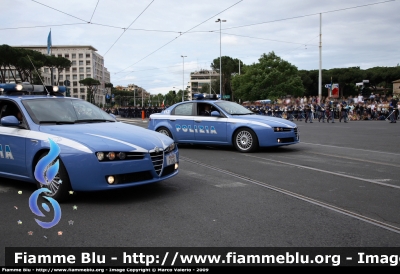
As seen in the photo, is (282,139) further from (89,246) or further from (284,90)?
(284,90)

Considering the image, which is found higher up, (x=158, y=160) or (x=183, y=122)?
(x=183, y=122)

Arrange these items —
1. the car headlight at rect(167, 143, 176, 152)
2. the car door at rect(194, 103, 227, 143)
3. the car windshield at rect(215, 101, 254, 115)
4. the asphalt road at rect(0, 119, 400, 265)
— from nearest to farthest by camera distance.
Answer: the asphalt road at rect(0, 119, 400, 265), the car headlight at rect(167, 143, 176, 152), the car door at rect(194, 103, 227, 143), the car windshield at rect(215, 101, 254, 115)

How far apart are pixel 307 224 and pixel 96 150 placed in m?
2.61

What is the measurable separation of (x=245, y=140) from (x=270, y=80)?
64241mm

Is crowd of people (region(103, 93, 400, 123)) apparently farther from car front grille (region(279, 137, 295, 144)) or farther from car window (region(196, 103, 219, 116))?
car window (region(196, 103, 219, 116))

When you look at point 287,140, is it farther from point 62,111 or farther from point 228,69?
point 228,69

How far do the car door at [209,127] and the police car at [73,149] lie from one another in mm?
4625

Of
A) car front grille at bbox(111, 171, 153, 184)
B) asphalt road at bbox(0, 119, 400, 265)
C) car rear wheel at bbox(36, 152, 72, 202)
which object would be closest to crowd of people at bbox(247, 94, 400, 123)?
asphalt road at bbox(0, 119, 400, 265)

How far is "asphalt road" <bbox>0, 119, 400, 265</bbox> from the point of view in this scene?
3697mm

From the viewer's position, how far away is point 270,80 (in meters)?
72.6

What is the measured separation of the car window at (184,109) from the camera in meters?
11.3

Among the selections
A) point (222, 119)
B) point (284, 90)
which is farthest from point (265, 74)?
point (222, 119)

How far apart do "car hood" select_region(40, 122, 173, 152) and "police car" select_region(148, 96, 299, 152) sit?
15.4ft

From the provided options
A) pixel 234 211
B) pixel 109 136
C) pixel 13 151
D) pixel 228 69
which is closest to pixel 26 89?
pixel 13 151
